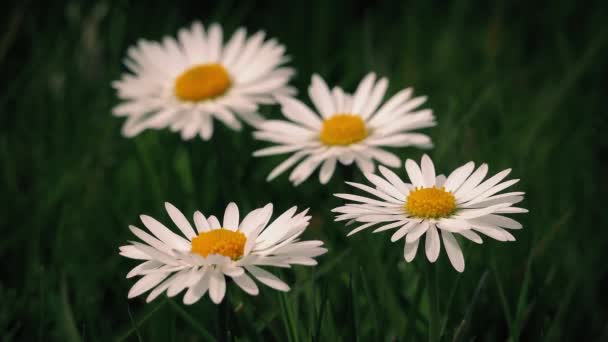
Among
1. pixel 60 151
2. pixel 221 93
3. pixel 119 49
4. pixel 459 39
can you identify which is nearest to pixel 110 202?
pixel 60 151

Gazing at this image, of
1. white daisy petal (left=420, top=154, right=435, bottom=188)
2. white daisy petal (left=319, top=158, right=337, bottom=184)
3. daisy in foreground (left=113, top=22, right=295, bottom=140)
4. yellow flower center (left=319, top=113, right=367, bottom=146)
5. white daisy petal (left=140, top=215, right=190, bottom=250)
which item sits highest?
daisy in foreground (left=113, top=22, right=295, bottom=140)

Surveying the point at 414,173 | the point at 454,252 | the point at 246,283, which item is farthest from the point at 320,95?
the point at 246,283

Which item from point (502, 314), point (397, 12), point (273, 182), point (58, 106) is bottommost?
point (502, 314)

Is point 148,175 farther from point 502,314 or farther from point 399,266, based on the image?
point 502,314

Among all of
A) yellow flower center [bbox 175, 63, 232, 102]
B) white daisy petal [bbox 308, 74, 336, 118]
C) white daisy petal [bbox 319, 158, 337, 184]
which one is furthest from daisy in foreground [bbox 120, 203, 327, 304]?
yellow flower center [bbox 175, 63, 232, 102]

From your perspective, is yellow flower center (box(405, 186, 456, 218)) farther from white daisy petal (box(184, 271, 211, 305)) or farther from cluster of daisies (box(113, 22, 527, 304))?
white daisy petal (box(184, 271, 211, 305))

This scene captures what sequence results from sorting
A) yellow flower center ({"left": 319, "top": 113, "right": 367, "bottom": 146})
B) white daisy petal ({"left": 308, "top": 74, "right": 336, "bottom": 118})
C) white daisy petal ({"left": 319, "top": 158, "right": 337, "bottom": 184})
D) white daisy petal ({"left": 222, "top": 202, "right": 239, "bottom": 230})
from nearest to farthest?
white daisy petal ({"left": 222, "top": 202, "right": 239, "bottom": 230}) < white daisy petal ({"left": 319, "top": 158, "right": 337, "bottom": 184}) < yellow flower center ({"left": 319, "top": 113, "right": 367, "bottom": 146}) < white daisy petal ({"left": 308, "top": 74, "right": 336, "bottom": 118})

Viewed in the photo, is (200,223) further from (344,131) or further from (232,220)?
(344,131)
